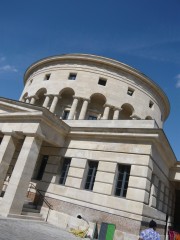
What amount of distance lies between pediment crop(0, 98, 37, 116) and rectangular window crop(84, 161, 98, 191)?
5.62 meters

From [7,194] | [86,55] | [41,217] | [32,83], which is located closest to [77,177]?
[41,217]

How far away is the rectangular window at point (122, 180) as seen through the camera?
14.9 metres

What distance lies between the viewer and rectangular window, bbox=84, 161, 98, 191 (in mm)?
16331

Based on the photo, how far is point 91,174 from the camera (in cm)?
1661

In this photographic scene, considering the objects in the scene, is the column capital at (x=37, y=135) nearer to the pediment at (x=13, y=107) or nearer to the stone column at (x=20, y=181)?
the stone column at (x=20, y=181)

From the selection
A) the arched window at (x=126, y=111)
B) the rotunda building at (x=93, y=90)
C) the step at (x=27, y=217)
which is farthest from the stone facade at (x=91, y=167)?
the arched window at (x=126, y=111)

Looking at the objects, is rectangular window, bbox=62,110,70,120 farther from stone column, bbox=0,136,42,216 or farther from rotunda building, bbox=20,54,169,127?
stone column, bbox=0,136,42,216

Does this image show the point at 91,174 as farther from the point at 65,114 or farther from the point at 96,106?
the point at 96,106

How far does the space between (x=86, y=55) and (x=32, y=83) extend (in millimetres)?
8752

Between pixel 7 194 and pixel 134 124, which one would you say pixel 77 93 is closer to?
A: pixel 134 124

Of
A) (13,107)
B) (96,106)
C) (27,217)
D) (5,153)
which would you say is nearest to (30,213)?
(27,217)

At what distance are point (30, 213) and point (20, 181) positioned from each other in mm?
2439

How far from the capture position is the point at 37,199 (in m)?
17.6

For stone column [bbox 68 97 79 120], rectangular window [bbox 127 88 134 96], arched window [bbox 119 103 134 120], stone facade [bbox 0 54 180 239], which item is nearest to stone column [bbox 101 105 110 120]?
arched window [bbox 119 103 134 120]
